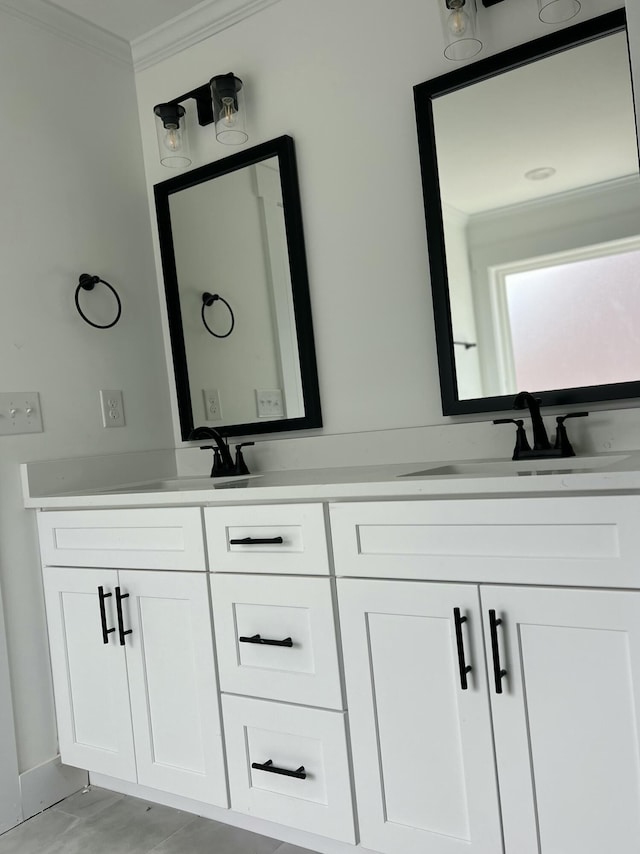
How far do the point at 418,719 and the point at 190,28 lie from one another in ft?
7.15

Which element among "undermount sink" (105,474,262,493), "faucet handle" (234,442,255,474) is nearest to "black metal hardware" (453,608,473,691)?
"undermount sink" (105,474,262,493)

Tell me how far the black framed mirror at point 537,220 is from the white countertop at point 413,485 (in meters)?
0.21

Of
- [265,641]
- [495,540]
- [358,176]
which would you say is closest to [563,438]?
[495,540]

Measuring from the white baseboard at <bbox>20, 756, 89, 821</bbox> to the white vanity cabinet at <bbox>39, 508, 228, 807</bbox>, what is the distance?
0.21ft

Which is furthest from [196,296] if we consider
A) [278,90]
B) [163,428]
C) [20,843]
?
[20,843]

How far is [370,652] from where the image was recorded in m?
1.52

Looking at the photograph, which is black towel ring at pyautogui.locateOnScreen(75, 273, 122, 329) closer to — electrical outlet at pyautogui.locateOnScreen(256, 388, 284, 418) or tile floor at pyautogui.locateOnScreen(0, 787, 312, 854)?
electrical outlet at pyautogui.locateOnScreen(256, 388, 284, 418)

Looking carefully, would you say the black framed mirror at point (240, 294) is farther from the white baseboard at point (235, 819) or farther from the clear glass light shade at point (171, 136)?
the white baseboard at point (235, 819)

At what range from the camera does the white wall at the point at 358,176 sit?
2016 millimetres

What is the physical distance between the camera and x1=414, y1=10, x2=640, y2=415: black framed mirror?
1.72 m

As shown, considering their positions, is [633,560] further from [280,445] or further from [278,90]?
[278,90]

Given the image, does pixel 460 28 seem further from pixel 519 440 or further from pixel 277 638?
pixel 277 638

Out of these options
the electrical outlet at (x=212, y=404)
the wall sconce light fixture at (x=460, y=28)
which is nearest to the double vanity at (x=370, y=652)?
the electrical outlet at (x=212, y=404)

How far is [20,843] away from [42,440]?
107 cm
